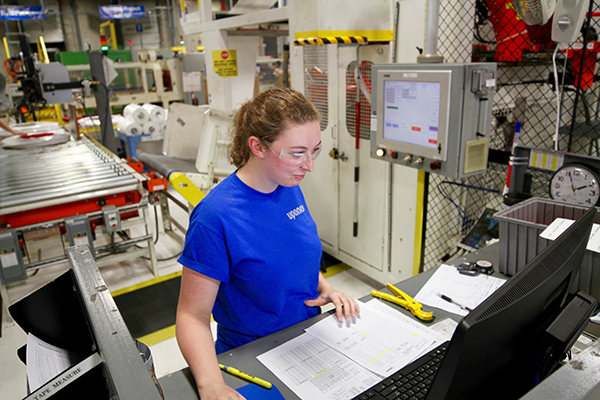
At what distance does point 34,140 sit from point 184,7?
199 centimetres

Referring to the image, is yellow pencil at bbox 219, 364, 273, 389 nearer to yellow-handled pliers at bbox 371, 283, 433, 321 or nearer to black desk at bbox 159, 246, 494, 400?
black desk at bbox 159, 246, 494, 400

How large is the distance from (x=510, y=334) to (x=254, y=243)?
0.71m

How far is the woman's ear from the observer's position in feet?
3.92

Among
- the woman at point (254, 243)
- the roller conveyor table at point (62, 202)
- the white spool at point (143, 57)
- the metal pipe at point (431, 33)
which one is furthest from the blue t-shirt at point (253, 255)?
the white spool at point (143, 57)

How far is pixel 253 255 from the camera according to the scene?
1.18 meters

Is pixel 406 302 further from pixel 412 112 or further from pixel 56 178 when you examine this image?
pixel 56 178

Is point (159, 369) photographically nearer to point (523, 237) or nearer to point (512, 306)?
point (523, 237)

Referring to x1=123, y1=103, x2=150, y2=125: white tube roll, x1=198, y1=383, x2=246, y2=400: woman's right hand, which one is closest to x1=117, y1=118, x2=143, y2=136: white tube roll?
x1=123, y1=103, x2=150, y2=125: white tube roll

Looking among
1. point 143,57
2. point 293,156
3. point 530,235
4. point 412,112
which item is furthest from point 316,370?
point 143,57

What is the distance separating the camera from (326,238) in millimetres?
3574

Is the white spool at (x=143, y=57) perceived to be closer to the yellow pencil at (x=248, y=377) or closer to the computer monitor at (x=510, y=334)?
the yellow pencil at (x=248, y=377)

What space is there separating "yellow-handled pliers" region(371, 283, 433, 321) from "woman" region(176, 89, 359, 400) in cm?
18

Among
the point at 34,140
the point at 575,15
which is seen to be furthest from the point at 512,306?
the point at 34,140

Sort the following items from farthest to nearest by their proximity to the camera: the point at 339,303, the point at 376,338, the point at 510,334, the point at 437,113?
the point at 437,113, the point at 339,303, the point at 376,338, the point at 510,334
